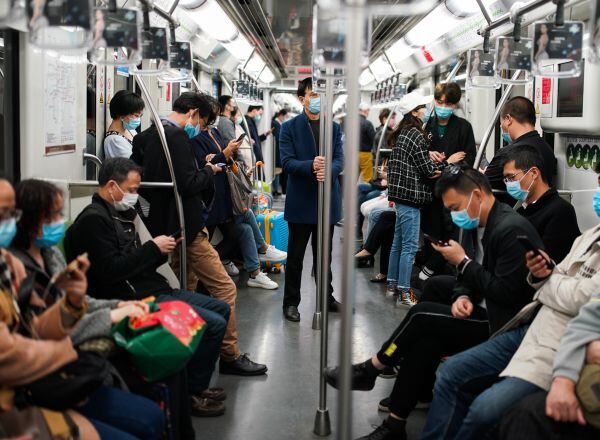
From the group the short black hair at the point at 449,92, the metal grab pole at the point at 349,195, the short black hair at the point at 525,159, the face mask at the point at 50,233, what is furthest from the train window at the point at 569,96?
the face mask at the point at 50,233

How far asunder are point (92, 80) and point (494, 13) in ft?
10.9

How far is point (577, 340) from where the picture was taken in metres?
2.56

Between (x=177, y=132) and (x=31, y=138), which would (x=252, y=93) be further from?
(x=31, y=138)

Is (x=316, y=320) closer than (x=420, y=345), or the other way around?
(x=420, y=345)

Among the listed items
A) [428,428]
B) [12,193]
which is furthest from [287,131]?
[12,193]

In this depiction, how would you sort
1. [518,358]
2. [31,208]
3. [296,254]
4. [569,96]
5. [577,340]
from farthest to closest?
[296,254], [569,96], [518,358], [31,208], [577,340]

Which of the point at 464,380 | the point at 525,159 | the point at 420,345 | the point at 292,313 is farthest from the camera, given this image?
the point at 292,313

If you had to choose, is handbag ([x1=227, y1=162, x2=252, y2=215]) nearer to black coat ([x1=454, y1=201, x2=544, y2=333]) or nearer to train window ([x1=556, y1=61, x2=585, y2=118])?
train window ([x1=556, y1=61, x2=585, y2=118])

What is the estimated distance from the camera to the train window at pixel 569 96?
454 cm

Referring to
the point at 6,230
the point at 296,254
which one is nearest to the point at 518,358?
the point at 6,230

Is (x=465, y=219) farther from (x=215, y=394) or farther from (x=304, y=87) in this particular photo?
(x=304, y=87)

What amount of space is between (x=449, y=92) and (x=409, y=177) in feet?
2.47

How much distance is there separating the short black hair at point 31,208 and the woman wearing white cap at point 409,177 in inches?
141

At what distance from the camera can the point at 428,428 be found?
3.15 m
